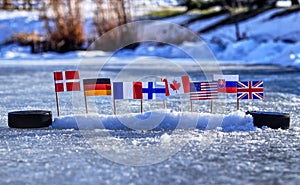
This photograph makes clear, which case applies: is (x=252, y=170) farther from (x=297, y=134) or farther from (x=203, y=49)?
(x=203, y=49)

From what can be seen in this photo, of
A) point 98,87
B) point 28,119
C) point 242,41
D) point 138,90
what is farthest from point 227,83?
point 242,41

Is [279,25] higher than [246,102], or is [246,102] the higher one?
[279,25]

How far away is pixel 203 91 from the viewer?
6289 millimetres

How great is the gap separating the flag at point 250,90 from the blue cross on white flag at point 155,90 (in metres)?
0.90

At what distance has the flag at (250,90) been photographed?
624 centimetres

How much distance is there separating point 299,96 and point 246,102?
4.29 ft

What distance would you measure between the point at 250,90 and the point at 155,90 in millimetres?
1101

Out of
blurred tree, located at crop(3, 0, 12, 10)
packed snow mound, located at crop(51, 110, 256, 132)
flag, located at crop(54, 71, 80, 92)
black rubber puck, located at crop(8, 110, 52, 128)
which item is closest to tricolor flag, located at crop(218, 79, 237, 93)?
packed snow mound, located at crop(51, 110, 256, 132)

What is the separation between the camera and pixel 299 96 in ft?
29.8

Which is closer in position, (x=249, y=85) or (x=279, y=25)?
(x=249, y=85)

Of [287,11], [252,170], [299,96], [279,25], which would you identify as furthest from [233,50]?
[252,170]

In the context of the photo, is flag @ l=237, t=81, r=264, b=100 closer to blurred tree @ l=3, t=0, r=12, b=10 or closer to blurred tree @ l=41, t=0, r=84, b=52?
blurred tree @ l=41, t=0, r=84, b=52

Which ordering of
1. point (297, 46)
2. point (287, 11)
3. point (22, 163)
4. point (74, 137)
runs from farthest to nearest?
point (287, 11)
point (297, 46)
point (74, 137)
point (22, 163)

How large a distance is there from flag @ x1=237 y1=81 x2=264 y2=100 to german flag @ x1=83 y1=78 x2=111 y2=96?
1516 millimetres
